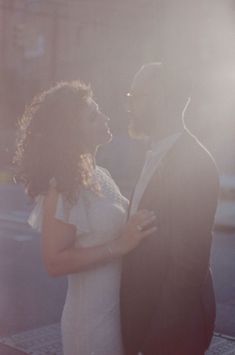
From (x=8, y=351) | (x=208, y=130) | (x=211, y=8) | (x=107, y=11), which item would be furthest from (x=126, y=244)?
(x=107, y=11)

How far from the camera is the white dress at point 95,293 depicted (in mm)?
3305

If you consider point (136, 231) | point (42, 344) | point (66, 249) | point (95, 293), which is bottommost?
point (42, 344)

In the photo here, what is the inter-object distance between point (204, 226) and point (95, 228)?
45 centimetres

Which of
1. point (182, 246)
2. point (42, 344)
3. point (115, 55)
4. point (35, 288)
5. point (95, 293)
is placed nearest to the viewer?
point (182, 246)

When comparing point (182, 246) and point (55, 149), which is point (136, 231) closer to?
point (182, 246)

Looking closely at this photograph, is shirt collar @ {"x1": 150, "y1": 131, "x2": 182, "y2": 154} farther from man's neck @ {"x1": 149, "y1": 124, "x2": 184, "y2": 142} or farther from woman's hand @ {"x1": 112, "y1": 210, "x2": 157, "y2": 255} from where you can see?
woman's hand @ {"x1": 112, "y1": 210, "x2": 157, "y2": 255}

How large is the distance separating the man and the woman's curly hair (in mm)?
247

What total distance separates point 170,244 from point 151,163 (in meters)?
0.33

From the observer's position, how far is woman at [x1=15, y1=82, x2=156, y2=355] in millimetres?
3246

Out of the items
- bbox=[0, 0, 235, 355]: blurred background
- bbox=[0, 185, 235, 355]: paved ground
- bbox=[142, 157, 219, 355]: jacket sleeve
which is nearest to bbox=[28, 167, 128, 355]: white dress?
bbox=[142, 157, 219, 355]: jacket sleeve

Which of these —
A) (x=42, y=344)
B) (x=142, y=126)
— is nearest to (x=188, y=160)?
(x=142, y=126)

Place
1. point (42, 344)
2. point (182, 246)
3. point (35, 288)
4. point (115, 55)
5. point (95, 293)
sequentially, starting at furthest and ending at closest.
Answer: point (115, 55), point (35, 288), point (42, 344), point (95, 293), point (182, 246)

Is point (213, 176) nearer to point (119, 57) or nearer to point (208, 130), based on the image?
point (208, 130)

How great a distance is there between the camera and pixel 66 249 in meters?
3.24
